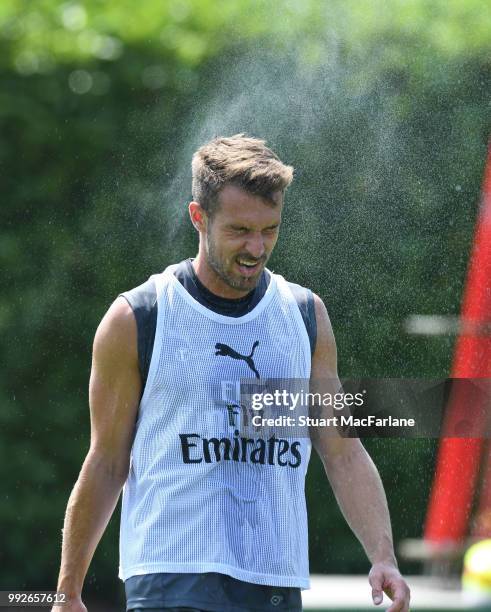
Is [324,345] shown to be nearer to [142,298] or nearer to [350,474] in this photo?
[350,474]

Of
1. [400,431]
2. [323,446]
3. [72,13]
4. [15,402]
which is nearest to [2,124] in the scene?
[72,13]

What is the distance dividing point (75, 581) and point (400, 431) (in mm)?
1280

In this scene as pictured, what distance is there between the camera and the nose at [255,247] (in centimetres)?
316

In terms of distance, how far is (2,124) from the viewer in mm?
6156

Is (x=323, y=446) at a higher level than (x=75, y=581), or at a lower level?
higher

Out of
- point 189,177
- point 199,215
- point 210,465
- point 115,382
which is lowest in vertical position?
point 210,465

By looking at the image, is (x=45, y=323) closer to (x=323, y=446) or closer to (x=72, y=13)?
(x=72, y=13)

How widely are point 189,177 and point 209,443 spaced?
2797 millimetres

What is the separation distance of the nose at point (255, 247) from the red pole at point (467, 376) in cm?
261

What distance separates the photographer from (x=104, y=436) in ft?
10.4

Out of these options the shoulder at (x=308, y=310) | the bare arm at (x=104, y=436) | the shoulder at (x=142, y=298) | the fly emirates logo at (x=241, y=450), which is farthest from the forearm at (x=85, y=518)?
the shoulder at (x=308, y=310)

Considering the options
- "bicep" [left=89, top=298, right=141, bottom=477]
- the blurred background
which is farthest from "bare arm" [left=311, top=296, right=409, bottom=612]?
the blurred background

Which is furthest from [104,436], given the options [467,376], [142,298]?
[467,376]

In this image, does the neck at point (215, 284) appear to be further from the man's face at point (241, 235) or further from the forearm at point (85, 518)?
the forearm at point (85, 518)
